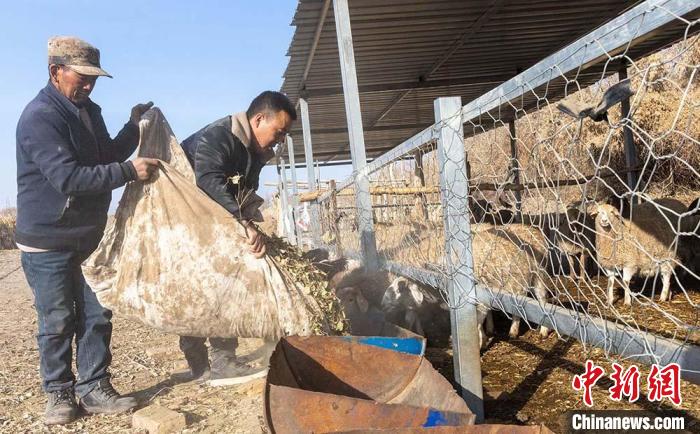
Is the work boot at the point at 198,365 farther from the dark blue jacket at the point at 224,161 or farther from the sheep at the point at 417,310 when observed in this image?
the sheep at the point at 417,310

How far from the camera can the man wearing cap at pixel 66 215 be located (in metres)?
3.14

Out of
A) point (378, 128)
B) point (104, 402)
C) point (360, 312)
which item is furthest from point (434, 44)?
point (104, 402)

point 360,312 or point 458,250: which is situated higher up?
point 458,250

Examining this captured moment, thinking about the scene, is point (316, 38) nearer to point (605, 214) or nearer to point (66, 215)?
point (605, 214)

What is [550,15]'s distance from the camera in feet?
23.5

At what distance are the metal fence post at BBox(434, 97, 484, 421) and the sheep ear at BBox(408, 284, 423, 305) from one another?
81.4 inches

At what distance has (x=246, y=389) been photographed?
3.69 metres

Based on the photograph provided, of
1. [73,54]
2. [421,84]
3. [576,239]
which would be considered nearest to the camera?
[73,54]

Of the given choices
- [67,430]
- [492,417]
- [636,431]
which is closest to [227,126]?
[67,430]

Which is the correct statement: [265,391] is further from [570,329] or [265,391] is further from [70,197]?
[70,197]

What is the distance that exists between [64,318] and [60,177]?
→ 886mm

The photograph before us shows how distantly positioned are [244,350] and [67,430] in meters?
2.09

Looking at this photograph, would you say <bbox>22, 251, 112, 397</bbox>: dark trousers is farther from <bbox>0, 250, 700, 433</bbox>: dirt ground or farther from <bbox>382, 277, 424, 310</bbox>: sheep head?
<bbox>382, 277, 424, 310</bbox>: sheep head

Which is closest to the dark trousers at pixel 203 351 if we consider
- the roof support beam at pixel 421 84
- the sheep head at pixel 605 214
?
the sheep head at pixel 605 214
